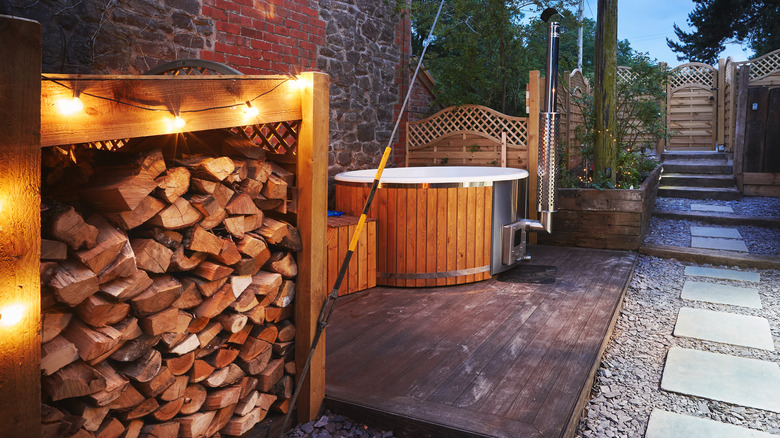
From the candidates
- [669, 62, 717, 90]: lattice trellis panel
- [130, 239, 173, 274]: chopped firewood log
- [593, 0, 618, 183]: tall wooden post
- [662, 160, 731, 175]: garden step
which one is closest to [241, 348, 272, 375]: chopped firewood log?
[130, 239, 173, 274]: chopped firewood log

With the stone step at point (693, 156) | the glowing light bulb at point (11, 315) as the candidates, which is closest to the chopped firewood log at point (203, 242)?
the glowing light bulb at point (11, 315)

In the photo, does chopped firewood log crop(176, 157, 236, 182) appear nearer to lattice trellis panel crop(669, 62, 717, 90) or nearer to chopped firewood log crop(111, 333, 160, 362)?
chopped firewood log crop(111, 333, 160, 362)

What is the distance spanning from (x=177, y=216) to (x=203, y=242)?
116mm

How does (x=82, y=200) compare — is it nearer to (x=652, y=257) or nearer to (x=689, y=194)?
(x=652, y=257)

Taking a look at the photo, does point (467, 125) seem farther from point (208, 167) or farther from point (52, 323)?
point (52, 323)

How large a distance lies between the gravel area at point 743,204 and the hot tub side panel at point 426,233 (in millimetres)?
4348

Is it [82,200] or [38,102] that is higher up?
[38,102]

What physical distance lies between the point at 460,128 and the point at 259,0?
2.63 meters

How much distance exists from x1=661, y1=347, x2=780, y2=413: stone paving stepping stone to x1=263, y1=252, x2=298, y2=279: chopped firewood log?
69.7 inches

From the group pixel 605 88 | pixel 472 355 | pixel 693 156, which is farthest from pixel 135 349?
pixel 693 156

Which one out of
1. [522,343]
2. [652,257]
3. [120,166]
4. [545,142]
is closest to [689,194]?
[652,257]

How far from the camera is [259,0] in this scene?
442 centimetres

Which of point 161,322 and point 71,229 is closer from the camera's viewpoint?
point 71,229

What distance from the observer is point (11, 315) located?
1154mm
